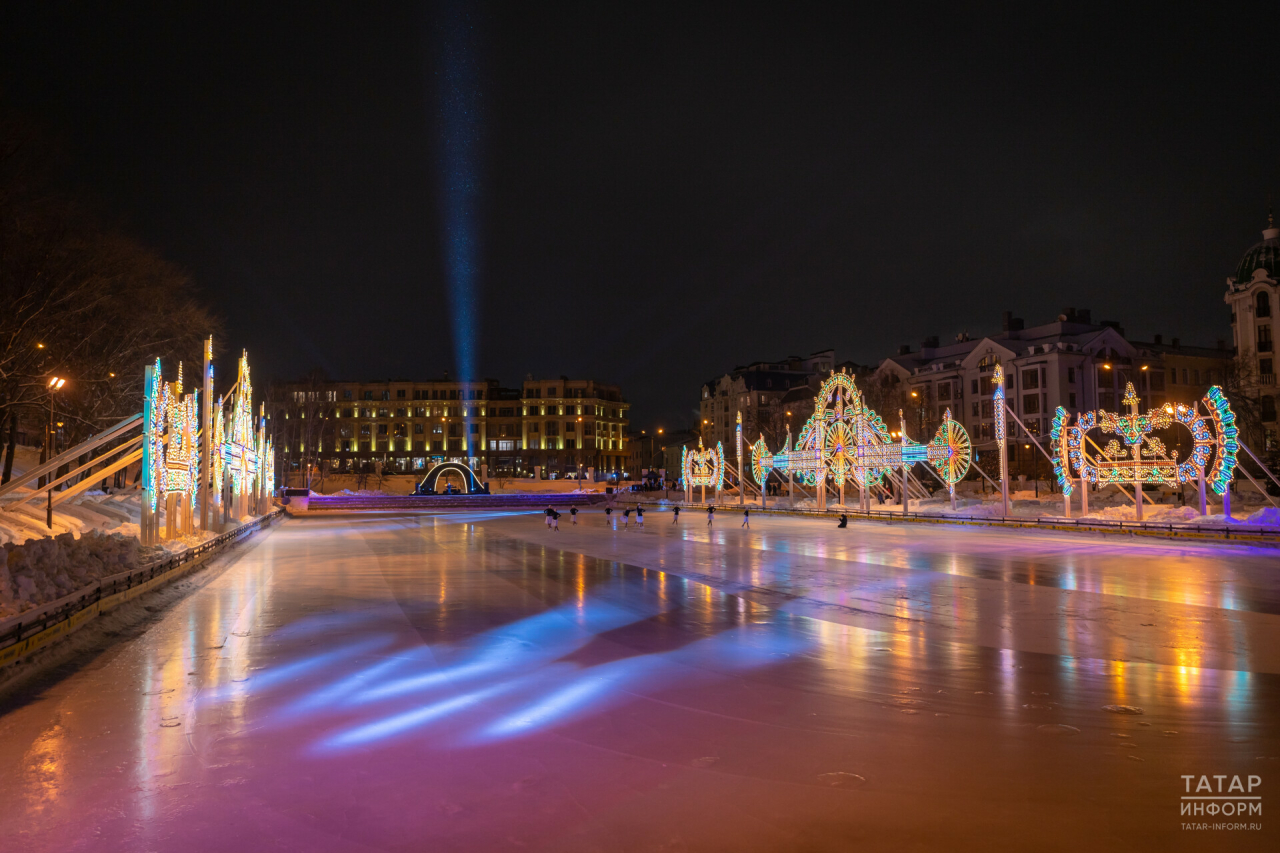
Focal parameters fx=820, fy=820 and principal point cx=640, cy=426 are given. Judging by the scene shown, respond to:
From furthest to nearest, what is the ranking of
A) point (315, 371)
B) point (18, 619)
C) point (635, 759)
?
point (315, 371)
point (18, 619)
point (635, 759)

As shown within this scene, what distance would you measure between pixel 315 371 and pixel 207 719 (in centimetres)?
10182

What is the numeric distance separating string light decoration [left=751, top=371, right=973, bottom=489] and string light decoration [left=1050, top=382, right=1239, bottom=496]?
6579 millimetres

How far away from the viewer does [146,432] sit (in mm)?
20266

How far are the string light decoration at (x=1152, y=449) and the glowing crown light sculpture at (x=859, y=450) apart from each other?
21.3 ft

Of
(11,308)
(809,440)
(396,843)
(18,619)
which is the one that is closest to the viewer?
(396,843)

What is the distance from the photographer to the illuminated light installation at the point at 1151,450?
91.2 ft

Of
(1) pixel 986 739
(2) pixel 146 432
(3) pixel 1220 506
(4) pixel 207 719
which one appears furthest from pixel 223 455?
(3) pixel 1220 506

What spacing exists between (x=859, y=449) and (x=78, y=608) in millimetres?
39261

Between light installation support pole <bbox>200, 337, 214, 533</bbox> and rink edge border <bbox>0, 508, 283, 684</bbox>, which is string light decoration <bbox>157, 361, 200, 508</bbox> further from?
rink edge border <bbox>0, 508, 283, 684</bbox>

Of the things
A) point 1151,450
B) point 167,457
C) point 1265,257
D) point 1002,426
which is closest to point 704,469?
point 1002,426

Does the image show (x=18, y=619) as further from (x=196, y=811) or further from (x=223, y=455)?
(x=223, y=455)

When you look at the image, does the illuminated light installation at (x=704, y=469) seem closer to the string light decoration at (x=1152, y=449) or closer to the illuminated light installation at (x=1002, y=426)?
the illuminated light installation at (x=1002, y=426)

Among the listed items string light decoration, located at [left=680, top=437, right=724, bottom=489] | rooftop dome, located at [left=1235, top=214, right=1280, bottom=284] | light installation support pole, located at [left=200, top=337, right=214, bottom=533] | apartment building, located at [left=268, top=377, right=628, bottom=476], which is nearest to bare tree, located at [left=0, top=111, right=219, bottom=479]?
light installation support pole, located at [left=200, top=337, right=214, bottom=533]

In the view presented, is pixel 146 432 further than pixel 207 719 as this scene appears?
Yes
